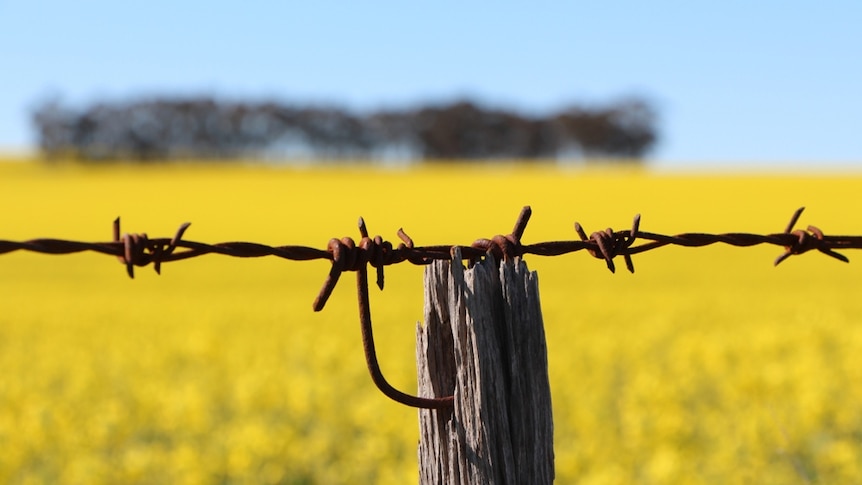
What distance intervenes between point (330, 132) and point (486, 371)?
57828mm

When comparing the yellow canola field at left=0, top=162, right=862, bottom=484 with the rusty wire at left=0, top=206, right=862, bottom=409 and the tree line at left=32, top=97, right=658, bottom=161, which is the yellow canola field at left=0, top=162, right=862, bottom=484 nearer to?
the rusty wire at left=0, top=206, right=862, bottom=409

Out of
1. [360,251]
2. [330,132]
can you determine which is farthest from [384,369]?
[330,132]

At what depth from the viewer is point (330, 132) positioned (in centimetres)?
5834

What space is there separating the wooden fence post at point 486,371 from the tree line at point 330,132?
50.3m

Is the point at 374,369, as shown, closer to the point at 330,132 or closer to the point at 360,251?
the point at 360,251

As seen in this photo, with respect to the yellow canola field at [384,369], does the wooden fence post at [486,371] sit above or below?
above

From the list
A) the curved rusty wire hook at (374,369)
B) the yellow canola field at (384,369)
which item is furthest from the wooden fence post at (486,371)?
the yellow canola field at (384,369)

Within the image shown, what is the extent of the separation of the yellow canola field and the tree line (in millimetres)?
30896

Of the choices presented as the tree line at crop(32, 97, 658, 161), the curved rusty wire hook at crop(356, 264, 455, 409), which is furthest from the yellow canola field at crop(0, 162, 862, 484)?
the tree line at crop(32, 97, 658, 161)

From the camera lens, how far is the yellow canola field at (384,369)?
456 centimetres

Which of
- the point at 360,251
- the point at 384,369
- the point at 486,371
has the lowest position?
the point at 384,369

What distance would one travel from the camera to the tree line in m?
52.8

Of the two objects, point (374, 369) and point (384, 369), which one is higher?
point (374, 369)

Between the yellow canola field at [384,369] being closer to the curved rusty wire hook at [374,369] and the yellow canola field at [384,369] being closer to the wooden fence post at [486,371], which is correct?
the wooden fence post at [486,371]
